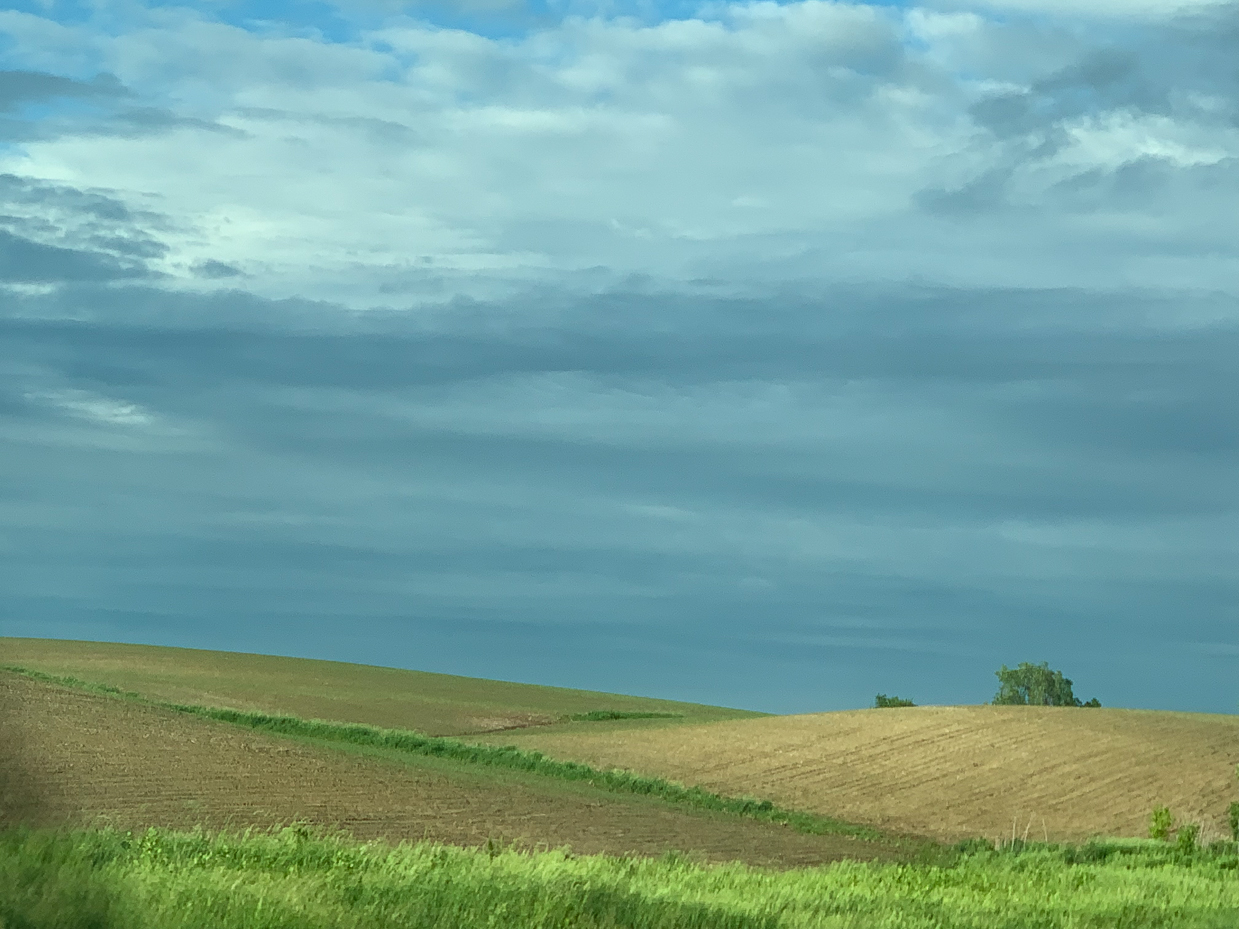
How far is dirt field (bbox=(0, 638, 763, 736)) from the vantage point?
2650 inches

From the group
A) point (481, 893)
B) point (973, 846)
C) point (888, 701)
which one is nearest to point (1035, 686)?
point (888, 701)

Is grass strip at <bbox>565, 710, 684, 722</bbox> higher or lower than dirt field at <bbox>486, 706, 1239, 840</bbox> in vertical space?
lower

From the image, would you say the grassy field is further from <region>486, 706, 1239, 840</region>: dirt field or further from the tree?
the tree

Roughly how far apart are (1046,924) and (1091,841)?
59.4 ft

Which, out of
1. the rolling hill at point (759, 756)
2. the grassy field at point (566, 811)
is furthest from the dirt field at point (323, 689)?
the grassy field at point (566, 811)

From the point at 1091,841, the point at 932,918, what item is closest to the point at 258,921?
the point at 932,918

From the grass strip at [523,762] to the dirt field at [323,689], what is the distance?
5204 millimetres

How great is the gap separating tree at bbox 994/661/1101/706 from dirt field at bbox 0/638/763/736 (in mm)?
21303

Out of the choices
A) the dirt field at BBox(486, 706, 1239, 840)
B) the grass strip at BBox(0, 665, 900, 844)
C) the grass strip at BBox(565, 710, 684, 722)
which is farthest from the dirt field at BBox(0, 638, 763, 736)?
the dirt field at BBox(486, 706, 1239, 840)

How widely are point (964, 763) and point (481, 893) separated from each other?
1705 inches

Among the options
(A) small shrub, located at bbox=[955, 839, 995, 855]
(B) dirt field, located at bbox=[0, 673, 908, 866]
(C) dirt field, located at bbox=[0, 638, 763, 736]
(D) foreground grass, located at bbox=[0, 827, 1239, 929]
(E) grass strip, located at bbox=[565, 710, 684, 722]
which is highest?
(D) foreground grass, located at bbox=[0, 827, 1239, 929]

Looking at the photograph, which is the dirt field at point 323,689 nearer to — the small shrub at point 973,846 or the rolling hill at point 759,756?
the rolling hill at point 759,756

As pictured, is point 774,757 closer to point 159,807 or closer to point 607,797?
point 607,797

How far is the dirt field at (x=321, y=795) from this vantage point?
2698 cm
